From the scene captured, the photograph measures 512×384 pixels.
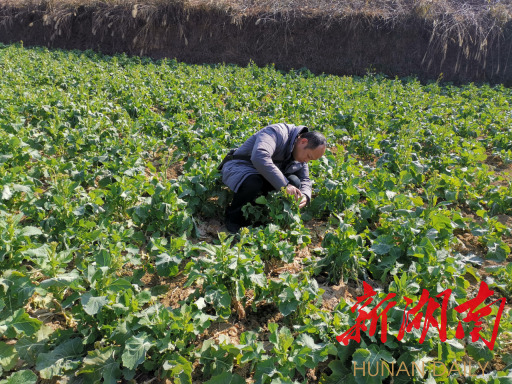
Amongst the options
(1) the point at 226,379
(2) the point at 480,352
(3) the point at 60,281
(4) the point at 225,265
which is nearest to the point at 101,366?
(3) the point at 60,281

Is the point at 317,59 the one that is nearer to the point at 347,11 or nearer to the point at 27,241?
the point at 347,11

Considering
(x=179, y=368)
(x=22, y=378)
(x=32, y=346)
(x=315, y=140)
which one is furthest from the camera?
(x=315, y=140)

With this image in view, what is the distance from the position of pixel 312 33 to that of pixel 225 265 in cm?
1424

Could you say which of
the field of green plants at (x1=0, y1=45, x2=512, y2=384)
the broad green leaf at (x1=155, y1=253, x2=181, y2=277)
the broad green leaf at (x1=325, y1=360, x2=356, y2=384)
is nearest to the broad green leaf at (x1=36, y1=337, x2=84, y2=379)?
the field of green plants at (x1=0, y1=45, x2=512, y2=384)

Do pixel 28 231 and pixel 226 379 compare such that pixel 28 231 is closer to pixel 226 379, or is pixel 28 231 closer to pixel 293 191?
pixel 226 379

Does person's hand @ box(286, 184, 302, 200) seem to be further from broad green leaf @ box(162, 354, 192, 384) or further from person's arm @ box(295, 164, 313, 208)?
broad green leaf @ box(162, 354, 192, 384)

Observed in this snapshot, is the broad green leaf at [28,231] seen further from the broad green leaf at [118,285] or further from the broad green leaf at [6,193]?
the broad green leaf at [118,285]

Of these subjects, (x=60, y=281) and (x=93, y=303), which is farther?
(x=60, y=281)

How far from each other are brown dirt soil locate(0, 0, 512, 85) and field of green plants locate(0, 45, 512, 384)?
9582 mm

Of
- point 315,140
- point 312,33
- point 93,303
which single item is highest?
point 312,33

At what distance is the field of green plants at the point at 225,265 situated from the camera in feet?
6.99

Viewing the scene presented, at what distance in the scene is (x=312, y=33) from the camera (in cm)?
1474

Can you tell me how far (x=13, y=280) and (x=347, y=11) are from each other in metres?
15.5

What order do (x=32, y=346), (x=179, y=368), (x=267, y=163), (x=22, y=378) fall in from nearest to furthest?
1. (x=22, y=378)
2. (x=179, y=368)
3. (x=32, y=346)
4. (x=267, y=163)
